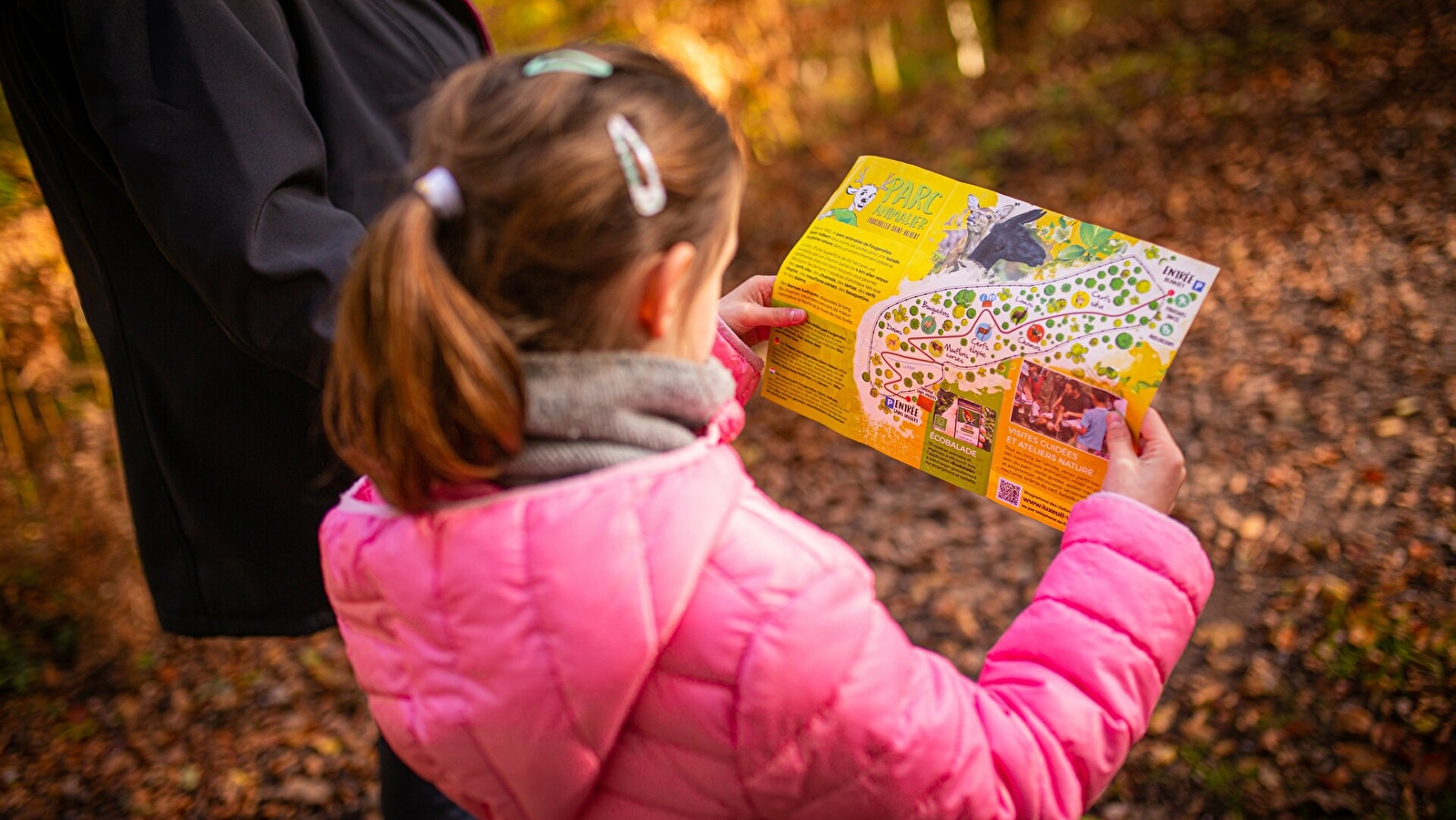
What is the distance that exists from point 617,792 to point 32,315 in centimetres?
307

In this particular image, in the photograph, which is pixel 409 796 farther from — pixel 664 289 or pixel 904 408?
pixel 664 289

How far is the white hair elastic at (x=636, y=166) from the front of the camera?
1.05 metres

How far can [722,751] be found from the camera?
111 cm

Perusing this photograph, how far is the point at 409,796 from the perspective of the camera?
2.05m

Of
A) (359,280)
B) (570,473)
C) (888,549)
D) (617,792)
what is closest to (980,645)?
(888,549)

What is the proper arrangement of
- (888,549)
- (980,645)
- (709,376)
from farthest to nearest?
(888,549) < (980,645) < (709,376)

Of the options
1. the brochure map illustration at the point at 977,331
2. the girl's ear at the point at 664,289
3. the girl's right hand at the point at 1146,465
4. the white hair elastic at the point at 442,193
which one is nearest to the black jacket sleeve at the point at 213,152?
the white hair elastic at the point at 442,193

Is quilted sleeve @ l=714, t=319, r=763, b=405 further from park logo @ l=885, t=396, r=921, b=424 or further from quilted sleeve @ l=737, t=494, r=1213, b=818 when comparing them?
quilted sleeve @ l=737, t=494, r=1213, b=818

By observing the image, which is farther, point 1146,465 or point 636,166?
point 1146,465

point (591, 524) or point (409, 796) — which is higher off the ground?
point (591, 524)

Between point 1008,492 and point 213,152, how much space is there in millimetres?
1397

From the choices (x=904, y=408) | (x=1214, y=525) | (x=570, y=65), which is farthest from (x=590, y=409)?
(x=1214, y=525)

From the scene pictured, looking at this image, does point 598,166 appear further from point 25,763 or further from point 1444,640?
point 25,763

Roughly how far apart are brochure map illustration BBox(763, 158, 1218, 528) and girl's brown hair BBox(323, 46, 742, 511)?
1.98ft
